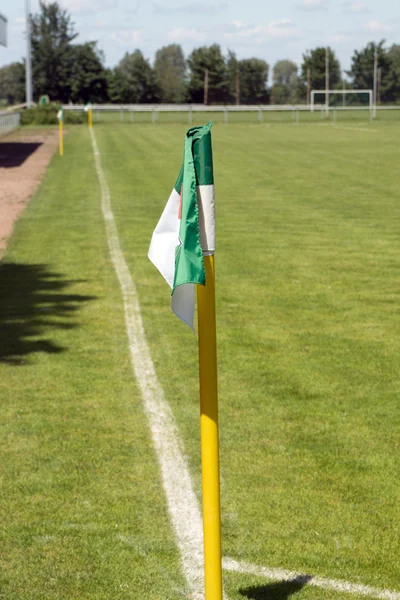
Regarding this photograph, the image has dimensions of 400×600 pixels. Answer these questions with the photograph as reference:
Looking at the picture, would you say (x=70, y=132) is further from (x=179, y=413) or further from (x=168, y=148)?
(x=179, y=413)

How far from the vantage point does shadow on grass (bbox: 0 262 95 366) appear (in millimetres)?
8273

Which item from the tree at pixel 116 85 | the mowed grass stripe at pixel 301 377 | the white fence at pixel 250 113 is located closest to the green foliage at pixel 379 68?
the tree at pixel 116 85

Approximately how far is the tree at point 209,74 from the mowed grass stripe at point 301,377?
9900 cm

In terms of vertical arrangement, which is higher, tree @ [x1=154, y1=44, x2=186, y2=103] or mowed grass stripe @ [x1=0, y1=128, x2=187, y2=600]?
tree @ [x1=154, y1=44, x2=186, y2=103]

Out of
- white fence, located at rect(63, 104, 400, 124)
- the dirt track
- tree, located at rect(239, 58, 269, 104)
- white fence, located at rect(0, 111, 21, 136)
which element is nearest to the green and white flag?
the dirt track

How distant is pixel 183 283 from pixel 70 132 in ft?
163

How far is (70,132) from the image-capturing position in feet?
169

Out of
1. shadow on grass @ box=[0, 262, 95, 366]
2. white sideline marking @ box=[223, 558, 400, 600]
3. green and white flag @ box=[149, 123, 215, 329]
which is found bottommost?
white sideline marking @ box=[223, 558, 400, 600]

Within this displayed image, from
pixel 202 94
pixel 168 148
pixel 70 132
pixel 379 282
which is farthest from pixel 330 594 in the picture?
pixel 202 94

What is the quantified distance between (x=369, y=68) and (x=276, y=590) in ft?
398

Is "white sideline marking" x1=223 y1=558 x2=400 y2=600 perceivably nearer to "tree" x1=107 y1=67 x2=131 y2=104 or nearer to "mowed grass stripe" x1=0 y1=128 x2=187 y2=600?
"mowed grass stripe" x1=0 y1=128 x2=187 y2=600

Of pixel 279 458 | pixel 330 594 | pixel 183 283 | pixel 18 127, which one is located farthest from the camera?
pixel 18 127

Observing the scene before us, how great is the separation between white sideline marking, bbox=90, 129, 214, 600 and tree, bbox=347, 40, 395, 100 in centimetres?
11454

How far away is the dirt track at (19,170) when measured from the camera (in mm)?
18102
